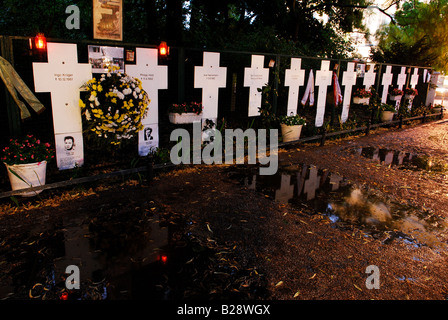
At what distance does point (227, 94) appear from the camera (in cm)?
885

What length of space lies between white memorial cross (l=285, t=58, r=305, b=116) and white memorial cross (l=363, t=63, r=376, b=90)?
440 cm

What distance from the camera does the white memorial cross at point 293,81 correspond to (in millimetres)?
10000

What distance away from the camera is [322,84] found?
36.8 feet

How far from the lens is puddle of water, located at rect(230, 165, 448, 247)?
190 inches

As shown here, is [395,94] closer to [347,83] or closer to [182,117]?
[347,83]

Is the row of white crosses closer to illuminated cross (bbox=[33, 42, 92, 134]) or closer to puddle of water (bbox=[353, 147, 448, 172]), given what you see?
illuminated cross (bbox=[33, 42, 92, 134])

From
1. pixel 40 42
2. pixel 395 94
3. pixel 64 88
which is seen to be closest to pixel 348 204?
pixel 64 88

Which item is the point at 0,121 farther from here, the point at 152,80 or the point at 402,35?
the point at 402,35

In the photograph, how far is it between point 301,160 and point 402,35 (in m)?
28.5

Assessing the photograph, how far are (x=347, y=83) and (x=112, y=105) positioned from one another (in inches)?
363

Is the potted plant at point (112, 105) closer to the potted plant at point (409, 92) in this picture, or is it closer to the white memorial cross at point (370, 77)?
the white memorial cross at point (370, 77)

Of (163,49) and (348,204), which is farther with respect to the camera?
(163,49)

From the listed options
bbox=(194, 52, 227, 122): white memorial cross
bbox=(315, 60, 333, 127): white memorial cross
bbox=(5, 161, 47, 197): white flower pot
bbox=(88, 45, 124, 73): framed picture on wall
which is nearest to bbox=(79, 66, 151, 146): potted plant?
bbox=(88, 45, 124, 73): framed picture on wall

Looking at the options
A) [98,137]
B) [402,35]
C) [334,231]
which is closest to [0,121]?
[98,137]
